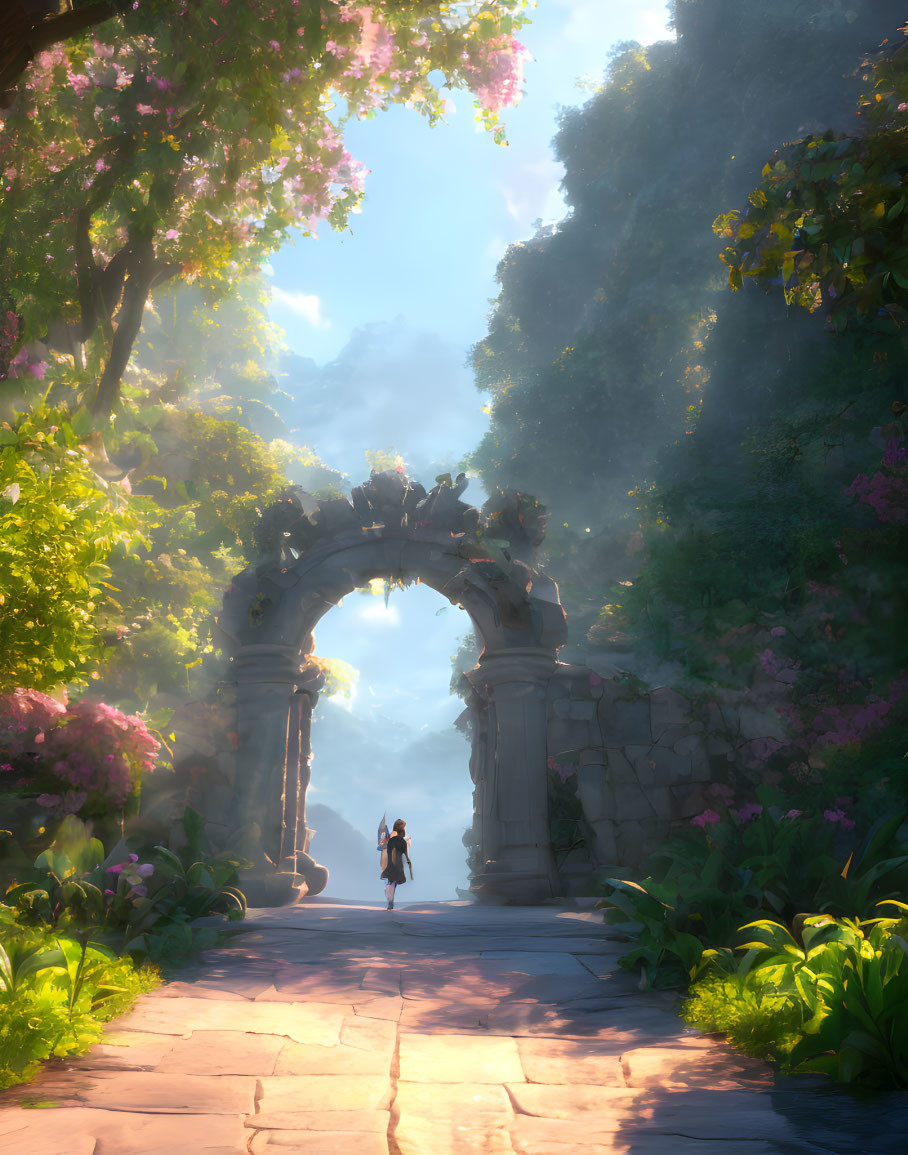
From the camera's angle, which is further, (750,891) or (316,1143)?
(750,891)

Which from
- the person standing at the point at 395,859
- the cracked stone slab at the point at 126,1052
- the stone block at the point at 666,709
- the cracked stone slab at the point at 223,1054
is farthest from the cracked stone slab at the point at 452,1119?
the stone block at the point at 666,709

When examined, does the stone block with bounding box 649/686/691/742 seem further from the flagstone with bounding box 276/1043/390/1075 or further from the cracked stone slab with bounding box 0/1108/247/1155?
the cracked stone slab with bounding box 0/1108/247/1155

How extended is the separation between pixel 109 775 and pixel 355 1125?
525 centimetres

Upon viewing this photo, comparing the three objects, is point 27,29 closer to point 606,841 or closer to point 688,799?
point 606,841

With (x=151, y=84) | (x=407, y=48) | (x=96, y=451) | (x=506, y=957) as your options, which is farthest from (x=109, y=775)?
(x=407, y=48)

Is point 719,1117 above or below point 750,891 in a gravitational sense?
below

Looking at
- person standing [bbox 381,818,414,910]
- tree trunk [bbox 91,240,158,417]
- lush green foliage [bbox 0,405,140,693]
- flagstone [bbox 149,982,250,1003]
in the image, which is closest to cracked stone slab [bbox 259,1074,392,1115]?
flagstone [bbox 149,982,250,1003]

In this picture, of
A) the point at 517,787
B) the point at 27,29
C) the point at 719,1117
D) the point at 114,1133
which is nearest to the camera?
the point at 114,1133

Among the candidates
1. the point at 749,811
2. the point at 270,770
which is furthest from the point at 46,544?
the point at 749,811

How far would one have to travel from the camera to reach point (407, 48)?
702 centimetres

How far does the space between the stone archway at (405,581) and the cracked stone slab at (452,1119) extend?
753 centimetres

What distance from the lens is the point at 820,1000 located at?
12.4 feet

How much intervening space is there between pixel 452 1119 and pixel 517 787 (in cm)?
811

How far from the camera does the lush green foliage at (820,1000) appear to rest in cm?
338
